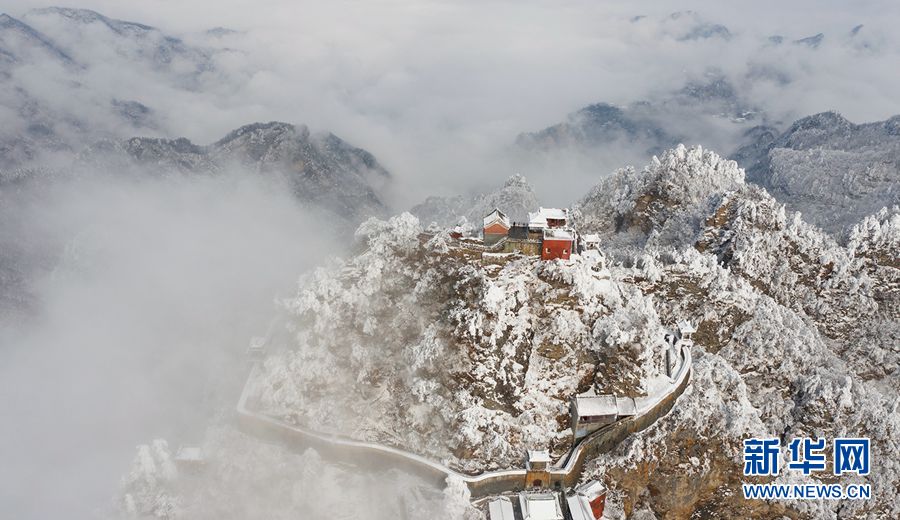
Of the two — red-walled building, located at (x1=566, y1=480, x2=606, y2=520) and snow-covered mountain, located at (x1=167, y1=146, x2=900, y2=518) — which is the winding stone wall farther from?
red-walled building, located at (x1=566, y1=480, x2=606, y2=520)

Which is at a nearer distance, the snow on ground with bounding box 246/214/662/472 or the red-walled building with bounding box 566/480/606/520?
the red-walled building with bounding box 566/480/606/520

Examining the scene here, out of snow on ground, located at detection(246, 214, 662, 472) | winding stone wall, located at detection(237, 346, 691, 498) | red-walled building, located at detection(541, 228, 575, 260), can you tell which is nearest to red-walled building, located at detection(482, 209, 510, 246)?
snow on ground, located at detection(246, 214, 662, 472)

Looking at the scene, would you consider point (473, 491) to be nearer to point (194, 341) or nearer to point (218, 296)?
point (194, 341)

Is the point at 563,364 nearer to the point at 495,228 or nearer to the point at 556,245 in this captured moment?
the point at 556,245

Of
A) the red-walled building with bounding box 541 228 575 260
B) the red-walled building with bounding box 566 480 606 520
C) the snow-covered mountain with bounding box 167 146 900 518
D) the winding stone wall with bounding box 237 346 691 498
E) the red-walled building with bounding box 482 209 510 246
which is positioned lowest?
the red-walled building with bounding box 566 480 606 520

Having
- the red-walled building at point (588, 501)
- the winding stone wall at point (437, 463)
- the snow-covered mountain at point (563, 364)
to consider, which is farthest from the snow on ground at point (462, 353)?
the red-walled building at point (588, 501)

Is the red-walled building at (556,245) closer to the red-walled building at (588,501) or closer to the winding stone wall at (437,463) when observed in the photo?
the winding stone wall at (437,463)

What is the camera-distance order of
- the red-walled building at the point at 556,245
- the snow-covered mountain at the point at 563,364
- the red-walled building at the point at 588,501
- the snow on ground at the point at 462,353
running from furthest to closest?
the red-walled building at the point at 556,245 → the snow on ground at the point at 462,353 → the snow-covered mountain at the point at 563,364 → the red-walled building at the point at 588,501
